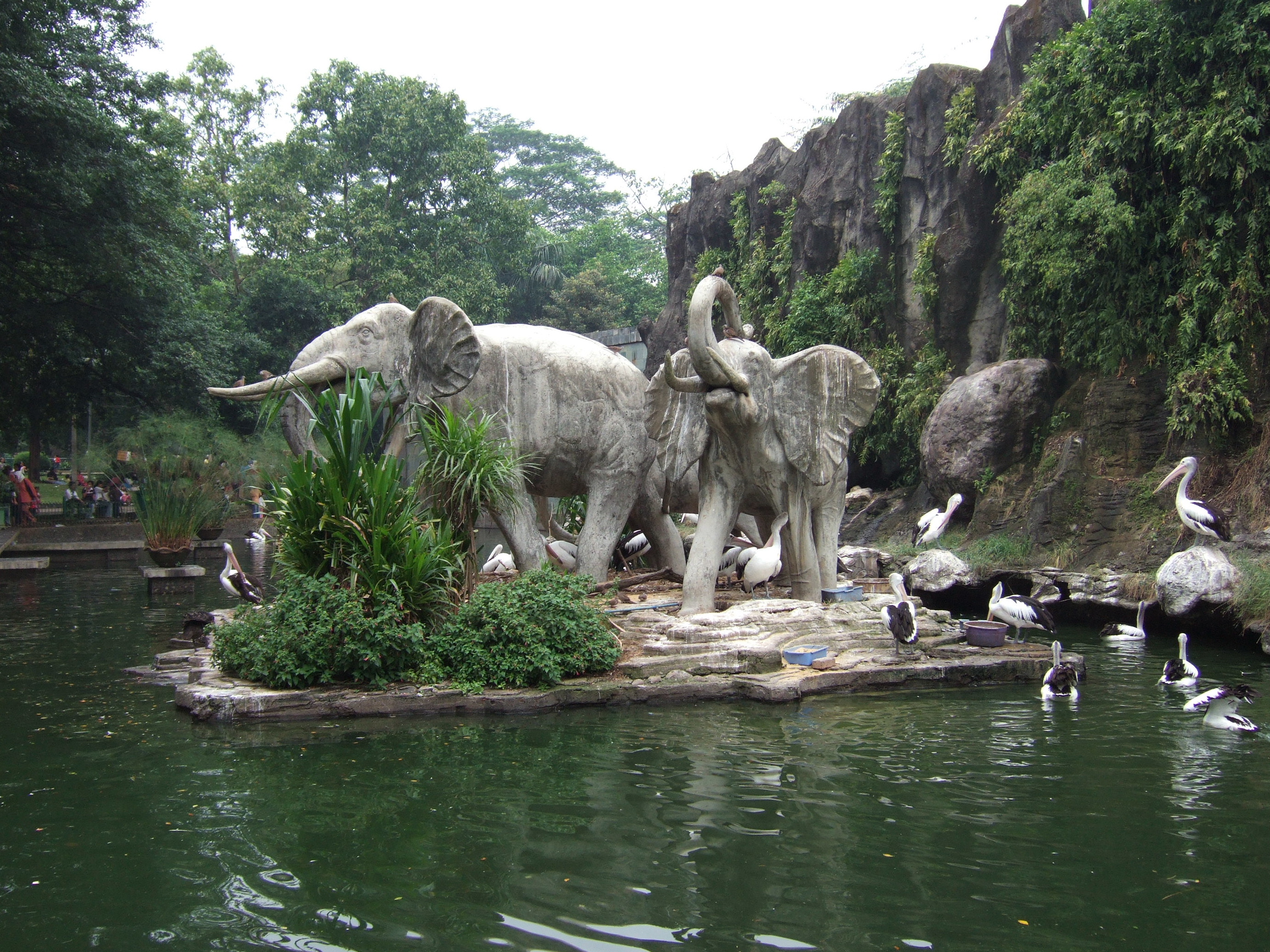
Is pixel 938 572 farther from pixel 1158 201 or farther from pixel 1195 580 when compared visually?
pixel 1158 201

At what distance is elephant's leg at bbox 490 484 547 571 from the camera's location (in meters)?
8.35

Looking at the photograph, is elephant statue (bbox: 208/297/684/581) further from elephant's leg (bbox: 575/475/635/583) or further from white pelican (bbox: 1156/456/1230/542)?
white pelican (bbox: 1156/456/1230/542)

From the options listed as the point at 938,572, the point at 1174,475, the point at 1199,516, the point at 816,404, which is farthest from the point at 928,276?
the point at 816,404

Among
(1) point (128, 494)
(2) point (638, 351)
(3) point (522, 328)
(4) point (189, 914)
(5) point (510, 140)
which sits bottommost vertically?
(4) point (189, 914)

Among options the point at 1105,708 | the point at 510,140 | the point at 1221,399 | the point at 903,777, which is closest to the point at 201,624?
the point at 903,777

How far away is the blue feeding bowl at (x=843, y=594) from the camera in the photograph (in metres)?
9.41

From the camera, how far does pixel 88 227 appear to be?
19.0 m

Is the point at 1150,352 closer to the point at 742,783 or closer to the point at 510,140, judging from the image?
the point at 742,783

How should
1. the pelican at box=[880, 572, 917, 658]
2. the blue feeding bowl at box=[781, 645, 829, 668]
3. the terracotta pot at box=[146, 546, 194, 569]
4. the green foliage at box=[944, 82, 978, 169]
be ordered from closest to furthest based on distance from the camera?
the blue feeding bowl at box=[781, 645, 829, 668], the pelican at box=[880, 572, 917, 658], the terracotta pot at box=[146, 546, 194, 569], the green foliage at box=[944, 82, 978, 169]

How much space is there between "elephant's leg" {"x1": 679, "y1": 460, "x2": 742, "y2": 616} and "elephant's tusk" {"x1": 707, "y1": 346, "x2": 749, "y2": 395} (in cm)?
87

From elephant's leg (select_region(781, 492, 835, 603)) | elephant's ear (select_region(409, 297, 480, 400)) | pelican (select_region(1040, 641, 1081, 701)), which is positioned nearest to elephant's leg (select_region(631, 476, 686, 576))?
elephant's leg (select_region(781, 492, 835, 603))

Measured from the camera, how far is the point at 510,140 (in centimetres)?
5253

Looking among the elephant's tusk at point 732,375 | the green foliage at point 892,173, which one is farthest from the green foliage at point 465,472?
the green foliage at point 892,173

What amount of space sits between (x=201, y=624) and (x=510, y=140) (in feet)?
155
